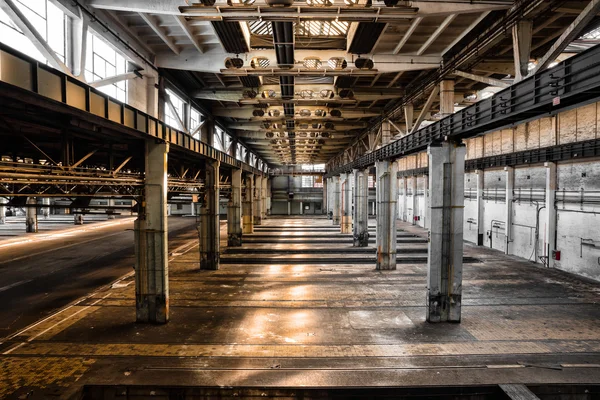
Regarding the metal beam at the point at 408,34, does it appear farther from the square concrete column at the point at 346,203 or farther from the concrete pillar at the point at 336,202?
the concrete pillar at the point at 336,202

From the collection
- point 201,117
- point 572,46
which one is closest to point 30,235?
point 201,117

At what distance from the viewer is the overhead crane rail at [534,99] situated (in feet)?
17.7

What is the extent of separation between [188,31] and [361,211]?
15.9 m

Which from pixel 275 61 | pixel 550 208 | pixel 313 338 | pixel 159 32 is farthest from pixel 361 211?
pixel 159 32

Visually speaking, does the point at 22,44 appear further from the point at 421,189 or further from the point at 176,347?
the point at 421,189

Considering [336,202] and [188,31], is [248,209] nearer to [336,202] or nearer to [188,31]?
[336,202]

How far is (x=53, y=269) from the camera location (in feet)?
54.2

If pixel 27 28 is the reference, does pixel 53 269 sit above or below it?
below

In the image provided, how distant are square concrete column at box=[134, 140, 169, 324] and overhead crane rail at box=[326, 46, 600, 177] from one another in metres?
8.78

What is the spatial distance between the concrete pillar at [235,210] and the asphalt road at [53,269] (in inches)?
172

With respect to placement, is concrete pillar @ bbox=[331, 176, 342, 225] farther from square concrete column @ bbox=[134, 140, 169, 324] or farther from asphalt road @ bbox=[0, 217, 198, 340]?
square concrete column @ bbox=[134, 140, 169, 324]

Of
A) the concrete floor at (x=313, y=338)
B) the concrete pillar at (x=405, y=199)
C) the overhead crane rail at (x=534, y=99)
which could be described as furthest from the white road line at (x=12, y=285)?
the concrete pillar at (x=405, y=199)

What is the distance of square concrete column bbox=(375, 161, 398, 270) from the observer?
1595cm

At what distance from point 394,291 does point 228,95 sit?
39.0 feet
